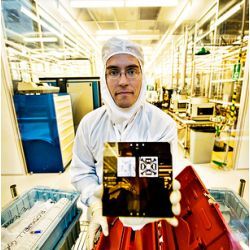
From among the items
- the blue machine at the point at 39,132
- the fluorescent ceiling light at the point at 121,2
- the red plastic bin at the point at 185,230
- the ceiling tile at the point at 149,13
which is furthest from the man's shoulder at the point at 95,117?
the ceiling tile at the point at 149,13

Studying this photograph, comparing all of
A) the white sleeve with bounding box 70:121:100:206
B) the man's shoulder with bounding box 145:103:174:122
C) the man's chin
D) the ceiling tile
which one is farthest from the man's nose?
the ceiling tile

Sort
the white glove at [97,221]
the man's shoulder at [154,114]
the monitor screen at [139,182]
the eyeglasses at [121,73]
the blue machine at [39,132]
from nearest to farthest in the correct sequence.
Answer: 1. the monitor screen at [139,182]
2. the white glove at [97,221]
3. the eyeglasses at [121,73]
4. the man's shoulder at [154,114]
5. the blue machine at [39,132]

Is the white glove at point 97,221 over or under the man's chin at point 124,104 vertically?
under

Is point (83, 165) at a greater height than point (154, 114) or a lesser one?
lesser

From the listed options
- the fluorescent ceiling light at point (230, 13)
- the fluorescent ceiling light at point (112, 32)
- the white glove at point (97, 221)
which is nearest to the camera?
the white glove at point (97, 221)

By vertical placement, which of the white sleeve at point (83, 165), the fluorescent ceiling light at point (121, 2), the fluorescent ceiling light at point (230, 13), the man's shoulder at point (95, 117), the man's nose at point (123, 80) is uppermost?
the fluorescent ceiling light at point (121, 2)

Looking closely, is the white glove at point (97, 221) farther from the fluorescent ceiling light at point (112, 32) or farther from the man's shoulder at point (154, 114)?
the fluorescent ceiling light at point (112, 32)

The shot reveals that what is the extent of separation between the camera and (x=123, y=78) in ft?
2.69

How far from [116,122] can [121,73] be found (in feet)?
0.82

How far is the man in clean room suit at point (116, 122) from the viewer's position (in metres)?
0.84

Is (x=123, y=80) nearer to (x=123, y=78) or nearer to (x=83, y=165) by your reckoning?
(x=123, y=78)

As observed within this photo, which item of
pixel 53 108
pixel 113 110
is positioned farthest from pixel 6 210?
pixel 53 108

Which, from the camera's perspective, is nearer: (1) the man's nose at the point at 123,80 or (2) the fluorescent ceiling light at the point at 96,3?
(1) the man's nose at the point at 123,80

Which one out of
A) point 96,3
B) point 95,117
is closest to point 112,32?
point 96,3
